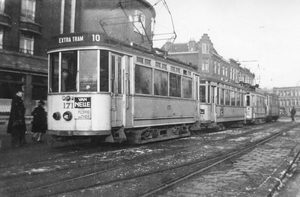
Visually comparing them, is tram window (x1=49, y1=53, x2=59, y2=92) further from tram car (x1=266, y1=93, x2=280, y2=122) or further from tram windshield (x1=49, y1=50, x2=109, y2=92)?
tram car (x1=266, y1=93, x2=280, y2=122)

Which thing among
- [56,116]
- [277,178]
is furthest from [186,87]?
[277,178]

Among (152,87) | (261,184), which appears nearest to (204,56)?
(152,87)

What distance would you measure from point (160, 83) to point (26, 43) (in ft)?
35.3

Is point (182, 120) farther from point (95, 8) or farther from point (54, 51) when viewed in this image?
point (95, 8)

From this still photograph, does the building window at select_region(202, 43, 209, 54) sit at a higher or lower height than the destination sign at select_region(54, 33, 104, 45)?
higher

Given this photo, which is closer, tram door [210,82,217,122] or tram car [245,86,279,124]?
tram door [210,82,217,122]

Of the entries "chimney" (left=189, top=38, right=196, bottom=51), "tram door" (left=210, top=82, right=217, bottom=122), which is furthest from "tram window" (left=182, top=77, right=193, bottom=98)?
"chimney" (left=189, top=38, right=196, bottom=51)

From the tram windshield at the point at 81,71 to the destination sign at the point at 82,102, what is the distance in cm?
23

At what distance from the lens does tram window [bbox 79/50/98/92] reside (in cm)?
811

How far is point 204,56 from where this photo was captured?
161 feet

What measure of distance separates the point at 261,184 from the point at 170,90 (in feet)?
21.6

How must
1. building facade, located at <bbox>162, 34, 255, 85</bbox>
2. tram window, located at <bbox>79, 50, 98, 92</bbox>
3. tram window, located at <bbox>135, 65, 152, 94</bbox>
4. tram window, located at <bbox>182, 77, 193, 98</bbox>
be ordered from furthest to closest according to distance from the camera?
1. building facade, located at <bbox>162, 34, 255, 85</bbox>
2. tram window, located at <bbox>182, 77, 193, 98</bbox>
3. tram window, located at <bbox>135, 65, 152, 94</bbox>
4. tram window, located at <bbox>79, 50, 98, 92</bbox>

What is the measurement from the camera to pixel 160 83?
1057 cm

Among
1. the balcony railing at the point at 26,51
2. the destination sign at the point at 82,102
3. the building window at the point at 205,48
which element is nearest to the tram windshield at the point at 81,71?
the destination sign at the point at 82,102
